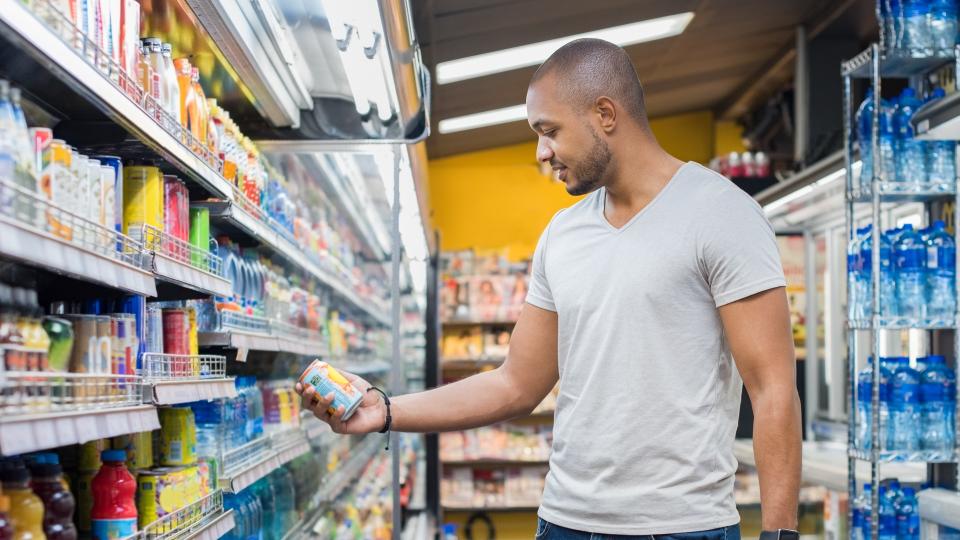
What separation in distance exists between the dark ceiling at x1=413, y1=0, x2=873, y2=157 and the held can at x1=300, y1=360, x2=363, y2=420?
4446 mm

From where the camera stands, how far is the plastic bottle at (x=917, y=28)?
450cm

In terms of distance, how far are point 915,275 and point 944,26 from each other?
1070 millimetres

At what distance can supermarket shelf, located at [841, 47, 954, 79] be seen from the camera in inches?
178

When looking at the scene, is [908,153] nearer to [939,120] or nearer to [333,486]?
[939,120]

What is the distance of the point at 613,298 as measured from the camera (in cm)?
204

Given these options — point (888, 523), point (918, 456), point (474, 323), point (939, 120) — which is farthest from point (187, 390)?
point (474, 323)

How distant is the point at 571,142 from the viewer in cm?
213

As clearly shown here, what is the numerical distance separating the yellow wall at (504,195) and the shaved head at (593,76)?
9624mm

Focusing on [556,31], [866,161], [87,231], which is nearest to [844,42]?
[556,31]

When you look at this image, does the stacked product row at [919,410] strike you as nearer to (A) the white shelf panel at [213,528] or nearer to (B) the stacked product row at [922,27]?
(B) the stacked product row at [922,27]

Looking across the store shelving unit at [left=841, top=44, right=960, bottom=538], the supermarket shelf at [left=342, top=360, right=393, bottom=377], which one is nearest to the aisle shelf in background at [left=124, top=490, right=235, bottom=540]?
the supermarket shelf at [left=342, top=360, right=393, bottom=377]

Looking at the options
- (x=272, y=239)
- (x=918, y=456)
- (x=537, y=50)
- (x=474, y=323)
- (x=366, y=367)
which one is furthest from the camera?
(x=474, y=323)

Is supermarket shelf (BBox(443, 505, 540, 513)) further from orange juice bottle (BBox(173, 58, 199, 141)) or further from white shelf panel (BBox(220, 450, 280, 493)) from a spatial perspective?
orange juice bottle (BBox(173, 58, 199, 141))

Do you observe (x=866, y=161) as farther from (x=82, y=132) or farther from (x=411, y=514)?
(x=411, y=514)
